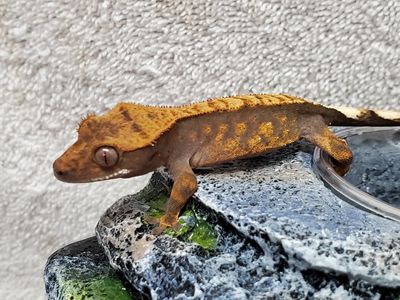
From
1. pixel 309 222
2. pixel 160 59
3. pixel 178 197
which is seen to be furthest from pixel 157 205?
pixel 160 59

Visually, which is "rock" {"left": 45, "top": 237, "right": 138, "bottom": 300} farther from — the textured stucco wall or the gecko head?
the textured stucco wall

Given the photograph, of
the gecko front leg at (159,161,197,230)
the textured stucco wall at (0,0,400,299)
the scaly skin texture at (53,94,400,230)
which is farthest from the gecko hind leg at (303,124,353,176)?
the textured stucco wall at (0,0,400,299)

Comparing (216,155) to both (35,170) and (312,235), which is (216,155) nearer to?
(312,235)

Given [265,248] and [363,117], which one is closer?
[265,248]

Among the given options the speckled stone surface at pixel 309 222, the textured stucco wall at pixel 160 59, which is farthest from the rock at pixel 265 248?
the textured stucco wall at pixel 160 59

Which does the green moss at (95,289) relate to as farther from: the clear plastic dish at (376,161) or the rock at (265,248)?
the clear plastic dish at (376,161)

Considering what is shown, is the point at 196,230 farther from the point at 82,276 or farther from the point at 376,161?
the point at 376,161
